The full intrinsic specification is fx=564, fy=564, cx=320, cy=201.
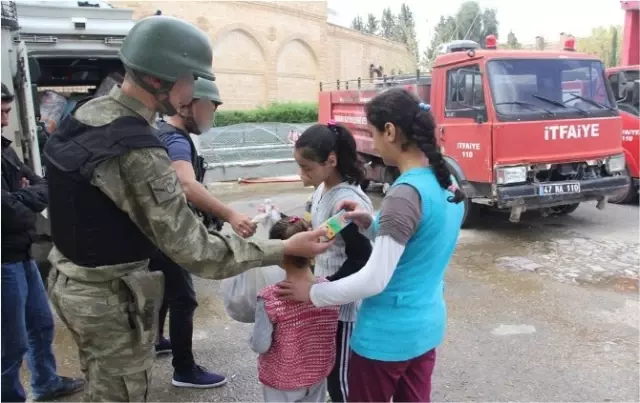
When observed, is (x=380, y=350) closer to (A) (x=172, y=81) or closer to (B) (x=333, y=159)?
(B) (x=333, y=159)

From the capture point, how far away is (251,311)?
2.28 meters

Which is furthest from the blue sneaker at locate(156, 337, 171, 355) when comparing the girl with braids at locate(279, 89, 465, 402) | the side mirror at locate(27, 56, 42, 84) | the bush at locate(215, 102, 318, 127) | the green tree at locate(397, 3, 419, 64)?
the green tree at locate(397, 3, 419, 64)

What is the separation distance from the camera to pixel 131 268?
1818 mm

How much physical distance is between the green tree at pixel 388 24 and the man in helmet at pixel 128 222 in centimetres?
3485

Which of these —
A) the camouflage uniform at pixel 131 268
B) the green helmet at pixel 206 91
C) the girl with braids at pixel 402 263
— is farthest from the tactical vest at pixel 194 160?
the girl with braids at pixel 402 263

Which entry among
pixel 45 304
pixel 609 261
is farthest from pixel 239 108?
pixel 45 304

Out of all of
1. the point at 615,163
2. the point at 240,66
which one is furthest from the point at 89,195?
the point at 240,66

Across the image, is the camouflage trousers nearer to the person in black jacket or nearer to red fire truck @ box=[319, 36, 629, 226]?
the person in black jacket

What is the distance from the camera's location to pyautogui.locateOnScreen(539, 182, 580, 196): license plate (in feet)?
19.9

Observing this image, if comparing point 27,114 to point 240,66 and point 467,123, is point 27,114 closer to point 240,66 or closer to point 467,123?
point 467,123

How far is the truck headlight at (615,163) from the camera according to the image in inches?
259

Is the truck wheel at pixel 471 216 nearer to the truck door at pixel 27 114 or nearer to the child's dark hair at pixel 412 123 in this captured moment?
the truck door at pixel 27 114

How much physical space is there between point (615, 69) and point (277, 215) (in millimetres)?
7237

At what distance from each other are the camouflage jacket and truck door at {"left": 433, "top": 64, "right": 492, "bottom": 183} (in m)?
4.81
